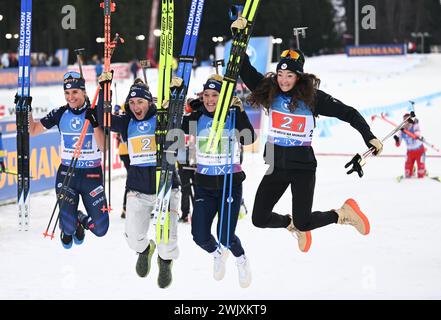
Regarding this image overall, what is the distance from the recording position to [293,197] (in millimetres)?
7242

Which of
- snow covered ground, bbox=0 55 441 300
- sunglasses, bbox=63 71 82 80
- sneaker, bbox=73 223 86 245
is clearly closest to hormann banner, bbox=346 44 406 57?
snow covered ground, bbox=0 55 441 300

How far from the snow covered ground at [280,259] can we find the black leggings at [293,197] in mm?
1080

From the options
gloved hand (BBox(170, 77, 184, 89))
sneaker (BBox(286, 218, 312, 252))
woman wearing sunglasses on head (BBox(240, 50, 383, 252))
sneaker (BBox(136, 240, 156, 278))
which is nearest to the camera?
gloved hand (BBox(170, 77, 184, 89))

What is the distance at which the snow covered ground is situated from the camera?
8.34 m

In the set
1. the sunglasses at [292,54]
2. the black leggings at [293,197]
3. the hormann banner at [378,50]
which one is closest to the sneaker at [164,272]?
the black leggings at [293,197]

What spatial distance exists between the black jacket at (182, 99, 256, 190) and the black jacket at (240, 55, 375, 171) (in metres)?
0.23

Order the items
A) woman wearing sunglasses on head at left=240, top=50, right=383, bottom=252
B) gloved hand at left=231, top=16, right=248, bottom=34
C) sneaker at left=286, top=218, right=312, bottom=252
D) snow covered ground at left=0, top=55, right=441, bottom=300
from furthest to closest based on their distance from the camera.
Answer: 1. snow covered ground at left=0, top=55, right=441, bottom=300
2. sneaker at left=286, top=218, right=312, bottom=252
3. woman wearing sunglasses on head at left=240, top=50, right=383, bottom=252
4. gloved hand at left=231, top=16, right=248, bottom=34

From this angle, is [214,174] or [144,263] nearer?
[214,174]

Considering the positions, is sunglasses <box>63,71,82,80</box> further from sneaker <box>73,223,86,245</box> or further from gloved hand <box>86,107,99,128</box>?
sneaker <box>73,223,86,245</box>

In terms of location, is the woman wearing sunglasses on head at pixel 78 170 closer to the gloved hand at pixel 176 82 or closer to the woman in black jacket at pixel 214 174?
the woman in black jacket at pixel 214 174

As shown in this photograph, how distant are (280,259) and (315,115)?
3.01 m

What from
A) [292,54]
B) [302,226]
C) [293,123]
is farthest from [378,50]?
[293,123]

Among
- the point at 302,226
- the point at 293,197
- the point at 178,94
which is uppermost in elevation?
the point at 178,94

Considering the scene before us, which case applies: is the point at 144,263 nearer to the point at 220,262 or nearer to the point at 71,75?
the point at 220,262
